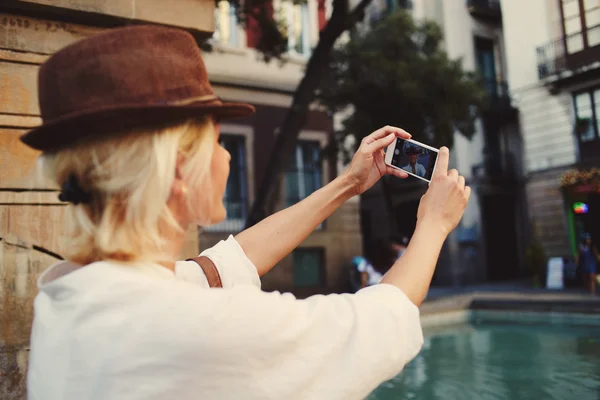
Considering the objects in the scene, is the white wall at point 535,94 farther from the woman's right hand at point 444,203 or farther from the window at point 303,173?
the woman's right hand at point 444,203

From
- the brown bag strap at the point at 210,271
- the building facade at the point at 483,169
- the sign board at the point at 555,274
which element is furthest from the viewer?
the building facade at the point at 483,169

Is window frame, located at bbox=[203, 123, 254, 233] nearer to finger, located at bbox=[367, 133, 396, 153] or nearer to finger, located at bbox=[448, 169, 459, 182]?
finger, located at bbox=[367, 133, 396, 153]

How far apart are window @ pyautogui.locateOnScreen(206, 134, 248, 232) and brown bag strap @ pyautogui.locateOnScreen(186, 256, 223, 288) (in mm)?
13560

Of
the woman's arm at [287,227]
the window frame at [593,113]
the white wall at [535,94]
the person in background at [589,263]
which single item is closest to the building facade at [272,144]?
the person in background at [589,263]

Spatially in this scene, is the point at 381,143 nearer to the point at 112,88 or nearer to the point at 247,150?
the point at 112,88

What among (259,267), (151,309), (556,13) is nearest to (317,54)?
(259,267)

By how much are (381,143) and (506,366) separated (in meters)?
5.18

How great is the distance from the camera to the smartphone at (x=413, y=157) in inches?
58.7

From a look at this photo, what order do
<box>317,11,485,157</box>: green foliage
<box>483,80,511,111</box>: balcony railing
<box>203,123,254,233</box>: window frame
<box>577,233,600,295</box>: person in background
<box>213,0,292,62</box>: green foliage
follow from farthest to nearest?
1. <box>483,80,511,111</box>: balcony railing
2. <box>203,123,254,233</box>: window frame
3. <box>317,11,485,157</box>: green foliage
4. <box>577,233,600,295</box>: person in background
5. <box>213,0,292,62</box>: green foliage

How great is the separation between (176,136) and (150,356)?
1.30ft

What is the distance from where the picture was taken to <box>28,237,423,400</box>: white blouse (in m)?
0.86

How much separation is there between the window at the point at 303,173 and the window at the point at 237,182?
1287 mm

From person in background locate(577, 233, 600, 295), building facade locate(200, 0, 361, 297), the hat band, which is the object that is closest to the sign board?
person in background locate(577, 233, 600, 295)

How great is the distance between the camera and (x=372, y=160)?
1.65 m
